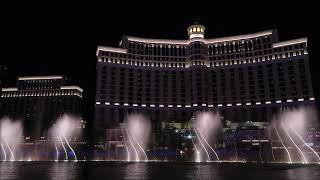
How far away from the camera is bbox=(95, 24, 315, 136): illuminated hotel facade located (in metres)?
146

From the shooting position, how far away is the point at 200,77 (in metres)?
156

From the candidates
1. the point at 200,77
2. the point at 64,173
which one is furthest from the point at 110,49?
the point at 64,173

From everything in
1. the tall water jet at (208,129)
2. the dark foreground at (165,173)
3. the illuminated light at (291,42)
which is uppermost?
the illuminated light at (291,42)

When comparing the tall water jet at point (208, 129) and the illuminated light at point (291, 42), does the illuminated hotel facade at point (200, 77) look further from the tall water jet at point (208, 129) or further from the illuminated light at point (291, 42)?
the tall water jet at point (208, 129)

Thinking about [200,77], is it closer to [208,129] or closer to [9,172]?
[208,129]

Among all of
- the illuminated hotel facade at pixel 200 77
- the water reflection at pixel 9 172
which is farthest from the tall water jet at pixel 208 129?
the water reflection at pixel 9 172

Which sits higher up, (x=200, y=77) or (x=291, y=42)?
(x=291, y=42)

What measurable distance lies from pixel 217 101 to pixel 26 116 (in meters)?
118

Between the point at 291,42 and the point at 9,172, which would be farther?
the point at 291,42

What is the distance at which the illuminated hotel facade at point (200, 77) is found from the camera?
146125 millimetres

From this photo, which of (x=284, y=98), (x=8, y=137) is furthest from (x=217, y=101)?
(x=8, y=137)

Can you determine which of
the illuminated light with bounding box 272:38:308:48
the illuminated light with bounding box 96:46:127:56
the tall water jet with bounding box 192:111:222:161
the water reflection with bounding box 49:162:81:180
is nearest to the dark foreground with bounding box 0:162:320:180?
the water reflection with bounding box 49:162:81:180

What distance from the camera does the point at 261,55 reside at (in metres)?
154

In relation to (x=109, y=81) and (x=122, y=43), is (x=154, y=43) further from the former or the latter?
(x=109, y=81)
